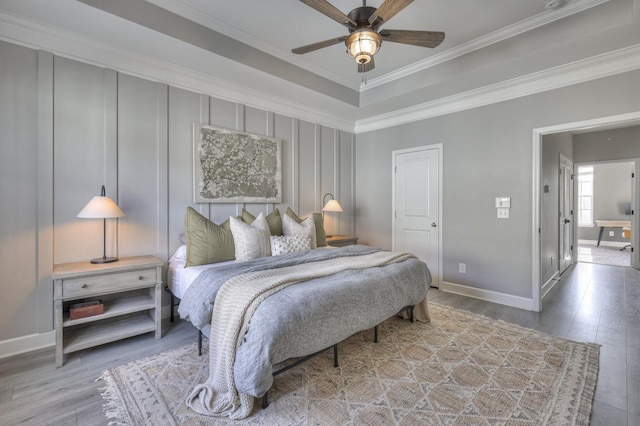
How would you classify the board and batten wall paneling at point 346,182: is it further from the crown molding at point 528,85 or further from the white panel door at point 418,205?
the white panel door at point 418,205

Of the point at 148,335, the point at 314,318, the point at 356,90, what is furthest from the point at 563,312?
the point at 148,335

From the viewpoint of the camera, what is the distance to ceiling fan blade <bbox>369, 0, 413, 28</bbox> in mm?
1836

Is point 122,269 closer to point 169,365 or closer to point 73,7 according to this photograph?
point 169,365

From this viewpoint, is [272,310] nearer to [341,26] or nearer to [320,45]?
[320,45]

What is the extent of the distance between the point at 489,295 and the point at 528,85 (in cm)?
258

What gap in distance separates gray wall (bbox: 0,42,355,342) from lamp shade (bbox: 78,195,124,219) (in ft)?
1.07

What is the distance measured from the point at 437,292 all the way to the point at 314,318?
2867 mm

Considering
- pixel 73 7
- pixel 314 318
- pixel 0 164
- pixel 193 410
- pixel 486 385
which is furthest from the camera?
pixel 0 164

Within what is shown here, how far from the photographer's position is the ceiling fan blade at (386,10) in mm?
1836

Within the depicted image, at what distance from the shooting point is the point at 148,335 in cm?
272

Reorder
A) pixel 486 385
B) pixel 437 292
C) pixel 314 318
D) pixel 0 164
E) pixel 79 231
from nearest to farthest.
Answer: pixel 314 318 < pixel 486 385 < pixel 0 164 < pixel 79 231 < pixel 437 292

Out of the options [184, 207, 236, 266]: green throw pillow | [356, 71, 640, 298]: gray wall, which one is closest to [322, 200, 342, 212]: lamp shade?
[356, 71, 640, 298]: gray wall

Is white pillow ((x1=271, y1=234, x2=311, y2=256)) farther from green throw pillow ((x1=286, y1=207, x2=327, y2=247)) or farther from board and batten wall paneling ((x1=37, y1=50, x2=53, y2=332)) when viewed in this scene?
board and batten wall paneling ((x1=37, y1=50, x2=53, y2=332))

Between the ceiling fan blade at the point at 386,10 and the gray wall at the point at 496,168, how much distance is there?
243 centimetres
